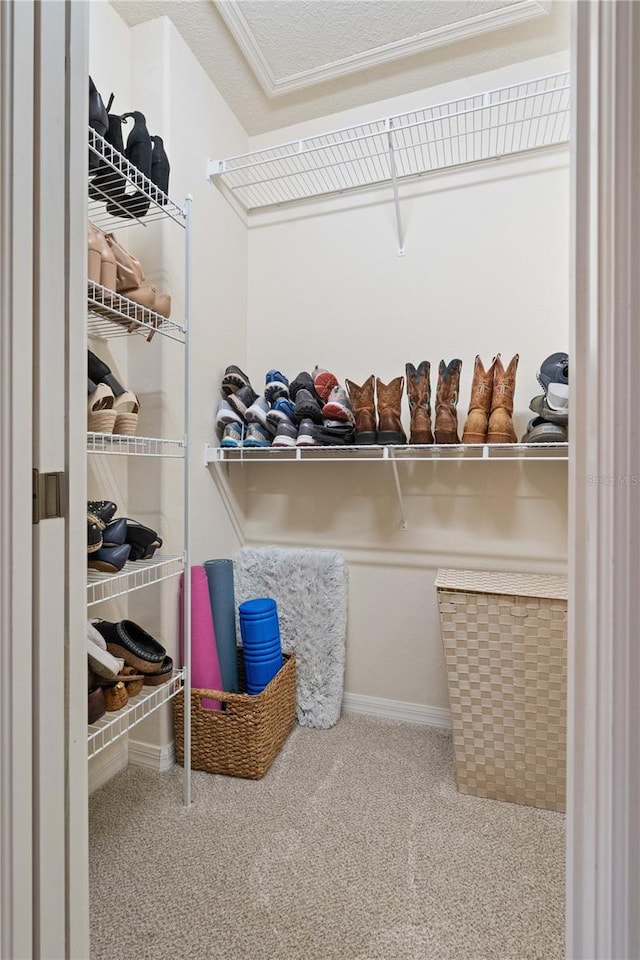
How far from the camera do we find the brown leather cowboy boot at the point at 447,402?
1.63m

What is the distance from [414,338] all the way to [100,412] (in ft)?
4.15

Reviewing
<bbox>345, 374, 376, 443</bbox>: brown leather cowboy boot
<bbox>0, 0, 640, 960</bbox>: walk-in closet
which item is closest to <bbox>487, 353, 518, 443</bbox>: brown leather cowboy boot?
<bbox>0, 0, 640, 960</bbox>: walk-in closet

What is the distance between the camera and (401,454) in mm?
1870

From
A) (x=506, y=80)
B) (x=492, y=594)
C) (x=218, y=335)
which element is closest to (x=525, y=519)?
(x=492, y=594)

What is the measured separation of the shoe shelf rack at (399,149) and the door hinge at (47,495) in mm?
1552

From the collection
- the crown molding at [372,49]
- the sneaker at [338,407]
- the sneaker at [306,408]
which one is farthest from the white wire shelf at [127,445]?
the crown molding at [372,49]

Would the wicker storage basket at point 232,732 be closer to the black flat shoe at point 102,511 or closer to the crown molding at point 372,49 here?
the black flat shoe at point 102,511

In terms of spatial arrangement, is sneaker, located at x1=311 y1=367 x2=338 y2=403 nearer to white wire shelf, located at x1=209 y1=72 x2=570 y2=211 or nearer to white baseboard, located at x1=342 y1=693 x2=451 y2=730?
white wire shelf, located at x1=209 y1=72 x2=570 y2=211

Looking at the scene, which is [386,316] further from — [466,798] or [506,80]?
[466,798]

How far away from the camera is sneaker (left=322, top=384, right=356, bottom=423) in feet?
5.61

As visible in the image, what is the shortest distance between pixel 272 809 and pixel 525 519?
1316 millimetres

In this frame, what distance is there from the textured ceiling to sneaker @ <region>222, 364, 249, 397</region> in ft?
3.72

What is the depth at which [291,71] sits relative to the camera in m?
1.76

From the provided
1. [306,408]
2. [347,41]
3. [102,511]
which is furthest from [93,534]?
[347,41]
